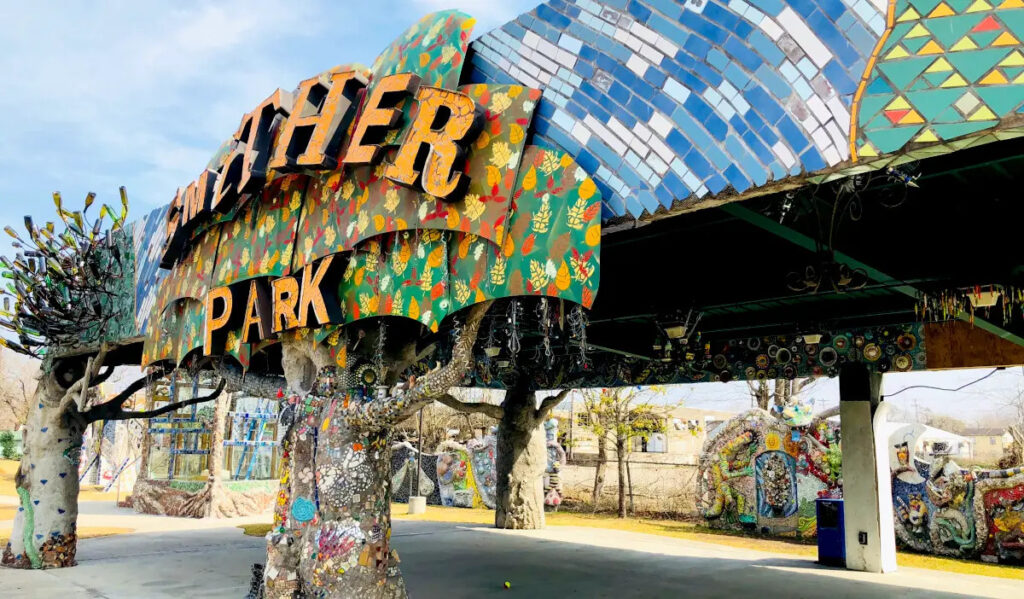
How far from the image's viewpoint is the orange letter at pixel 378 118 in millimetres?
6512

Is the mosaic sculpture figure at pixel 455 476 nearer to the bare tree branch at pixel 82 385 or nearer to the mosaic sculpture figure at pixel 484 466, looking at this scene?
the mosaic sculpture figure at pixel 484 466

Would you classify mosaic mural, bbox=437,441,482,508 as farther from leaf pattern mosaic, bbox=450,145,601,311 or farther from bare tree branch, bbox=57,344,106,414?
leaf pattern mosaic, bbox=450,145,601,311

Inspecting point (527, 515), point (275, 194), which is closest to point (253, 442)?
point (527, 515)

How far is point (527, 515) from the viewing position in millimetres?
16500

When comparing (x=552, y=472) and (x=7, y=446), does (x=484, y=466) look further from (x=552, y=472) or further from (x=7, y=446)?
(x=7, y=446)

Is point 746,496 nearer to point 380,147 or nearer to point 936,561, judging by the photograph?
point 936,561

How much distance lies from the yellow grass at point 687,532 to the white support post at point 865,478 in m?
1.63

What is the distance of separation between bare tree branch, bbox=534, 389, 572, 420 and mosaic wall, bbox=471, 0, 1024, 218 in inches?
387

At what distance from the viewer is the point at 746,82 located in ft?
15.7

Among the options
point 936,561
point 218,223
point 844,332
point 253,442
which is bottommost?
point 936,561

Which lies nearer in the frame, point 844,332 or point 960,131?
point 960,131

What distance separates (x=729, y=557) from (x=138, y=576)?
9.60 m

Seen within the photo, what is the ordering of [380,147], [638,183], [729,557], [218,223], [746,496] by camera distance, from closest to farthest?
[638,183]
[380,147]
[218,223]
[729,557]
[746,496]

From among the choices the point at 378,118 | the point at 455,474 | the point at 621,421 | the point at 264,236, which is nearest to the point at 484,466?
the point at 455,474
